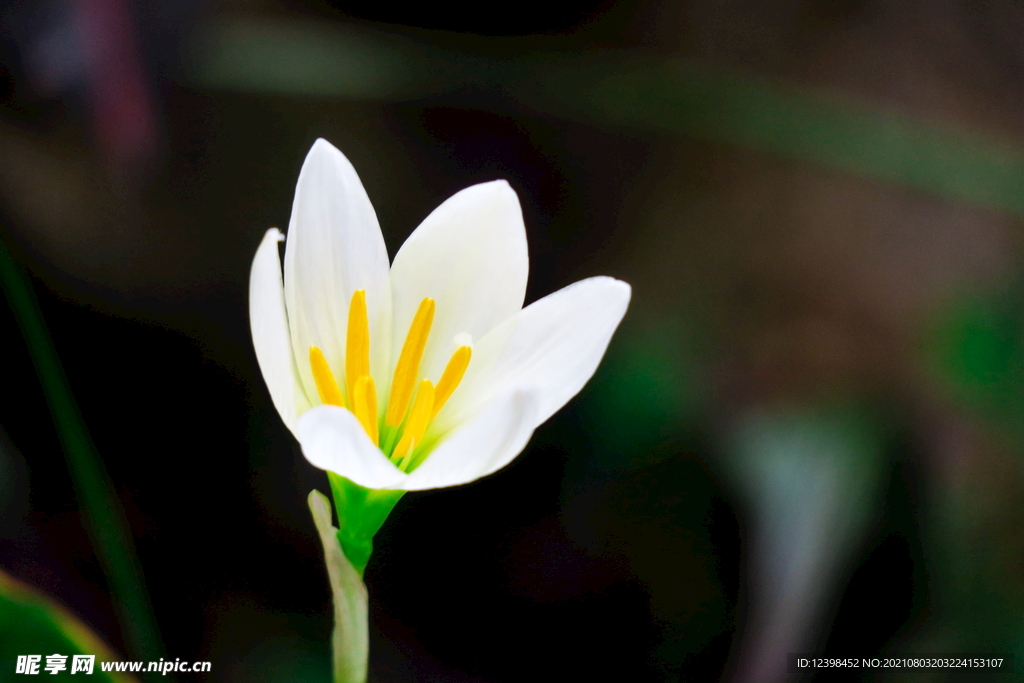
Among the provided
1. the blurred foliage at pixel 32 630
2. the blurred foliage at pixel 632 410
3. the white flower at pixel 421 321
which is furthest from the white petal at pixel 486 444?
the blurred foliage at pixel 632 410

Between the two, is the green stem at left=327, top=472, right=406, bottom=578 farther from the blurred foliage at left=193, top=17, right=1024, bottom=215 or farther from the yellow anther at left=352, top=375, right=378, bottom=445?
the blurred foliage at left=193, top=17, right=1024, bottom=215

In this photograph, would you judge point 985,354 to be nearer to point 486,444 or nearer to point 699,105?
point 699,105

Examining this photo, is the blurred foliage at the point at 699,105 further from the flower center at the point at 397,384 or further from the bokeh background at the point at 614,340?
the flower center at the point at 397,384

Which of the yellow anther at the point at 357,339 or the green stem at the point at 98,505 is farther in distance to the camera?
the green stem at the point at 98,505

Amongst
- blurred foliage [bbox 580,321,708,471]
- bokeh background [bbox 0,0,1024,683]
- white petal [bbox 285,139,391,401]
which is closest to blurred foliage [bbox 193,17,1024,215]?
bokeh background [bbox 0,0,1024,683]

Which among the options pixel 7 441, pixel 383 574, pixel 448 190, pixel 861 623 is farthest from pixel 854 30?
pixel 7 441

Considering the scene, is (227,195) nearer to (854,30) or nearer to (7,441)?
(7,441)
